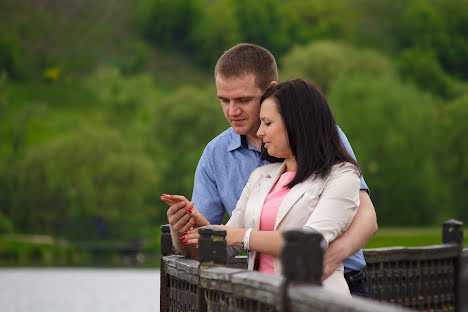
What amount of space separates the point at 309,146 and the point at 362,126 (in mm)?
47075

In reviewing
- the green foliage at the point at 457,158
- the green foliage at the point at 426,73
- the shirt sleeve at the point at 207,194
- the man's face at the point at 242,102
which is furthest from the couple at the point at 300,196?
the green foliage at the point at 426,73

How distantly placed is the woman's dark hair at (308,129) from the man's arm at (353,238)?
22cm

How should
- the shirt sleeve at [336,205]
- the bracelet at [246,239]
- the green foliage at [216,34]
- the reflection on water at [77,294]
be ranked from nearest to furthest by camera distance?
1. the shirt sleeve at [336,205]
2. the bracelet at [246,239]
3. the reflection on water at [77,294]
4. the green foliage at [216,34]

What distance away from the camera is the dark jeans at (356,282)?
4512mm

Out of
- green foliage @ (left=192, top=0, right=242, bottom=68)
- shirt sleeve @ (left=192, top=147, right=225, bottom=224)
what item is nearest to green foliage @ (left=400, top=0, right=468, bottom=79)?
green foliage @ (left=192, top=0, right=242, bottom=68)

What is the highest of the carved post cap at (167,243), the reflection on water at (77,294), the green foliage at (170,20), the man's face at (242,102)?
the green foliage at (170,20)

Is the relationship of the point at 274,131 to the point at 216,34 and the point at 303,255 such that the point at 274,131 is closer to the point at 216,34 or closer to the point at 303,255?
the point at 303,255

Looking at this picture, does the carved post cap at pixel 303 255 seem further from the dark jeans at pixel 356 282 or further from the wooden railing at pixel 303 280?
the dark jeans at pixel 356 282

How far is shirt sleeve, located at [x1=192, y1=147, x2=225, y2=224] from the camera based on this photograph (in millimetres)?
5055

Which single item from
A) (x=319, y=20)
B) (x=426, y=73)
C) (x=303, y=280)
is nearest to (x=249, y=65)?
(x=303, y=280)

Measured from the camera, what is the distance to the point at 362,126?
50719 mm

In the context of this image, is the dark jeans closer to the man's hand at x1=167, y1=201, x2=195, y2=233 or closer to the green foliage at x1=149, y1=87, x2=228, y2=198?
the man's hand at x1=167, y1=201, x2=195, y2=233

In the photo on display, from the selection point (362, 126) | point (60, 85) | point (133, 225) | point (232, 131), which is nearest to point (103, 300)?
point (232, 131)

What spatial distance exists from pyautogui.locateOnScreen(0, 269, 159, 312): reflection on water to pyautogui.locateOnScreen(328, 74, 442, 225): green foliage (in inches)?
907
